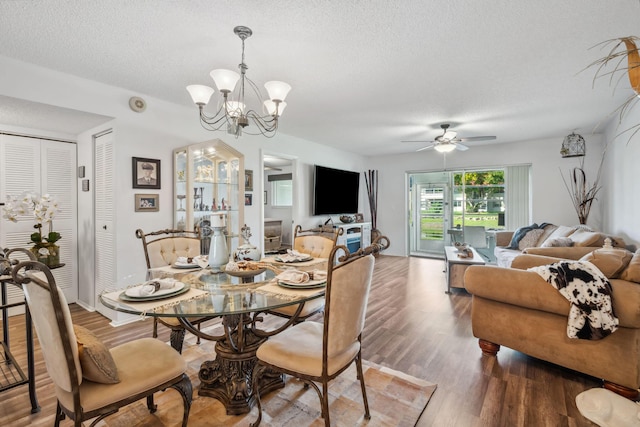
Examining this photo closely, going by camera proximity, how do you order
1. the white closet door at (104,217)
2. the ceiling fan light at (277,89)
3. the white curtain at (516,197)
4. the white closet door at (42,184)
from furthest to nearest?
1. the white curtain at (516,197)
2. the white closet door at (42,184)
3. the white closet door at (104,217)
4. the ceiling fan light at (277,89)

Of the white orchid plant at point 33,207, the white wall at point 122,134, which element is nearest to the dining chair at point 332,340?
the white wall at point 122,134

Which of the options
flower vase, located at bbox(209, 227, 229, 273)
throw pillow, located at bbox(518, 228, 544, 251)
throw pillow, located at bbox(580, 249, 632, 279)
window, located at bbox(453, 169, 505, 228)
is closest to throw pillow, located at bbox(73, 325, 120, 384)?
flower vase, located at bbox(209, 227, 229, 273)

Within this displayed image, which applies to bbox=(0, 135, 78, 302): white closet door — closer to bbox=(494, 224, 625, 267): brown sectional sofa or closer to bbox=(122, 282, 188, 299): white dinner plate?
bbox=(122, 282, 188, 299): white dinner plate

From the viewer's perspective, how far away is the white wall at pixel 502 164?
5426mm

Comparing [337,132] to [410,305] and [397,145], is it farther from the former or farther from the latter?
[410,305]

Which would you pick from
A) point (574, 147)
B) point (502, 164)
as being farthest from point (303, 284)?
point (502, 164)

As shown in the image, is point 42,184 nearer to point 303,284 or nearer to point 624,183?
point 303,284

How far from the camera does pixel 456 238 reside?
7070mm

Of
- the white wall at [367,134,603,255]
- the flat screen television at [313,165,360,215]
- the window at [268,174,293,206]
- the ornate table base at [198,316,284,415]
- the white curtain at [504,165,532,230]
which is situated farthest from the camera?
the window at [268,174,293,206]

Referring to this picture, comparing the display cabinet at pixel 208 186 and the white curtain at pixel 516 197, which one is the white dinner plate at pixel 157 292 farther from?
the white curtain at pixel 516 197

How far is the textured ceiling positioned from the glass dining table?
5.57ft

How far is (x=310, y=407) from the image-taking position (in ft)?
6.04

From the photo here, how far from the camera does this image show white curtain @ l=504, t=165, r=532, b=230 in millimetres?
6559

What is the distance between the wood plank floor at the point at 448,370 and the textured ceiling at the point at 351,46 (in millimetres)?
2385
